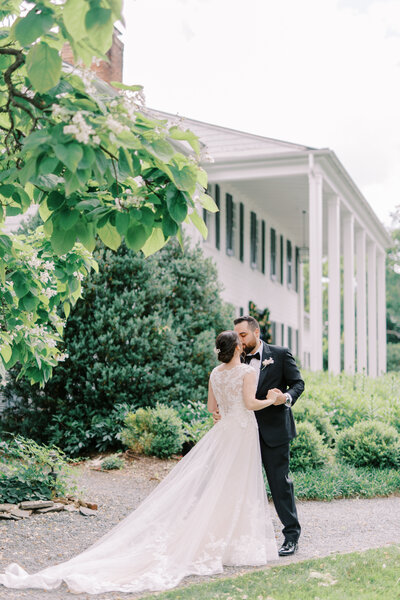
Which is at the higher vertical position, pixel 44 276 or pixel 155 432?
pixel 44 276

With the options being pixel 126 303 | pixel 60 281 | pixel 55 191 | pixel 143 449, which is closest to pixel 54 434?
pixel 143 449

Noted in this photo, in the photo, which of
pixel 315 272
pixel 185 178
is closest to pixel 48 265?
pixel 185 178

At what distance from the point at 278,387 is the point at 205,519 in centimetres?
139

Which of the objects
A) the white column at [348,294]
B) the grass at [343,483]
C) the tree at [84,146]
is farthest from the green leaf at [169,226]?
the white column at [348,294]

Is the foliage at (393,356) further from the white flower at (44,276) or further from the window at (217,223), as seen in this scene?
the white flower at (44,276)

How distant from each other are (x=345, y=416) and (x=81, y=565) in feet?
25.7

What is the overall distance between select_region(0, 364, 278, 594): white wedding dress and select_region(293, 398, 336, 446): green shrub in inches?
196

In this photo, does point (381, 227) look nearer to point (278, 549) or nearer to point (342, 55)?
point (342, 55)

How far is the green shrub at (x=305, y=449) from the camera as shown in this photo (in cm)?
1037

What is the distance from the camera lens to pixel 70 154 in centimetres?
340

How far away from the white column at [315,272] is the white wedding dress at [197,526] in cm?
1066

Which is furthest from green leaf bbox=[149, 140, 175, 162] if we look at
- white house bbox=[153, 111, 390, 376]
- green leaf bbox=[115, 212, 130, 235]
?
white house bbox=[153, 111, 390, 376]

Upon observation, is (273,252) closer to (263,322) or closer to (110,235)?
(263,322)

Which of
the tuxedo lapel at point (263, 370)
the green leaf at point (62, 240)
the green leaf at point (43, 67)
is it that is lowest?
the tuxedo lapel at point (263, 370)
